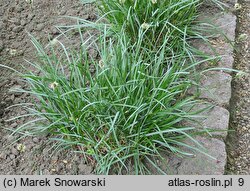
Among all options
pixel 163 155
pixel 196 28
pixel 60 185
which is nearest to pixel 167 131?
pixel 163 155

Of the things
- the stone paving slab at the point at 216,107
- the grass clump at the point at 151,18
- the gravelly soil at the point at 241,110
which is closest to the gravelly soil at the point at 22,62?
the grass clump at the point at 151,18

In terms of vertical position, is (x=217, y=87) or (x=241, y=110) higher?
(x=217, y=87)

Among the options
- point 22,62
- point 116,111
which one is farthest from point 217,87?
point 22,62

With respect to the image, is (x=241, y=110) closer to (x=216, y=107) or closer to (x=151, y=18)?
(x=216, y=107)

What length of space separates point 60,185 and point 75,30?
3.92ft

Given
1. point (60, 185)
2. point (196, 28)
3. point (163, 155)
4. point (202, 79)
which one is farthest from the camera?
point (196, 28)

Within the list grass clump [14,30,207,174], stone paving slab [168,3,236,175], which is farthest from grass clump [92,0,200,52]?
grass clump [14,30,207,174]

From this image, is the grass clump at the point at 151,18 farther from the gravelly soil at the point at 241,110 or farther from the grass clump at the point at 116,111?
the gravelly soil at the point at 241,110

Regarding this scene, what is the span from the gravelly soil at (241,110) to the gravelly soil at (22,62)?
80 cm

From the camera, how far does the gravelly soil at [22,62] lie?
2328 mm

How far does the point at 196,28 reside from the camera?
301 cm

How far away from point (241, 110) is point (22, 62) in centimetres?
135

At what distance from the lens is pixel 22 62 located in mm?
2836

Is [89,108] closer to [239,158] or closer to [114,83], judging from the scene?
[114,83]
